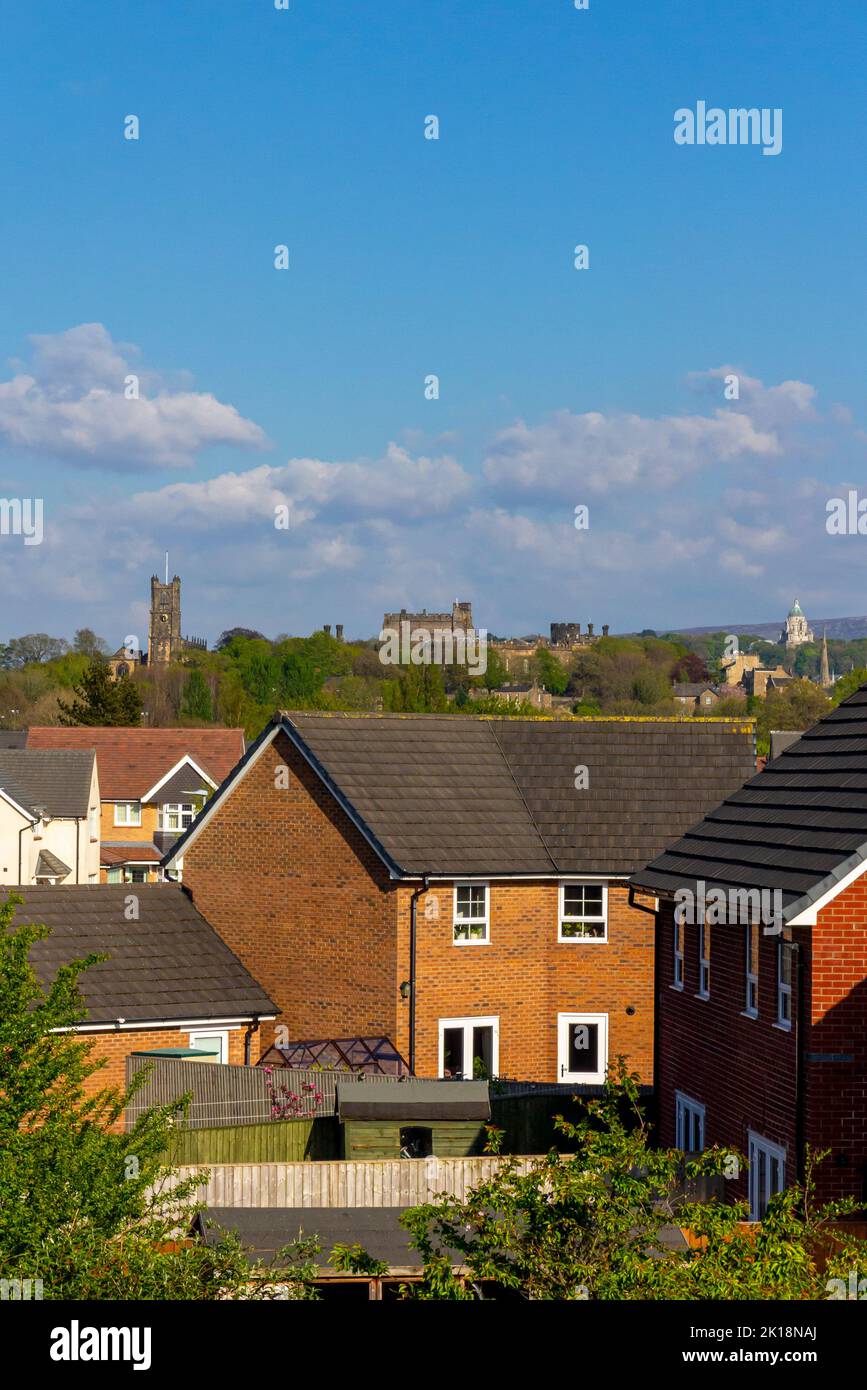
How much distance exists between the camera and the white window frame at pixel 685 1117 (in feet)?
73.6

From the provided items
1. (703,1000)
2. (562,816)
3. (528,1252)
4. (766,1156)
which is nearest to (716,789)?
(562,816)

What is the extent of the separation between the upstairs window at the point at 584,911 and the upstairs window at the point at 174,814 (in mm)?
44423

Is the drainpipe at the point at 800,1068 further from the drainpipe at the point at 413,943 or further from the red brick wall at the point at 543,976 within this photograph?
the red brick wall at the point at 543,976

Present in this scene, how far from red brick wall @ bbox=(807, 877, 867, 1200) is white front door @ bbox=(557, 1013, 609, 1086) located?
1373cm

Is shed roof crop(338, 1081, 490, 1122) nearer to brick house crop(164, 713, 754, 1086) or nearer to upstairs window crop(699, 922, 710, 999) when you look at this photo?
upstairs window crop(699, 922, 710, 999)

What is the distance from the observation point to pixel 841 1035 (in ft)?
59.0

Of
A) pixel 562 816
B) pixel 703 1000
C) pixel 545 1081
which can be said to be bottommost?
pixel 545 1081

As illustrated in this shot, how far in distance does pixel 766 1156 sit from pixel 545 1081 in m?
12.3

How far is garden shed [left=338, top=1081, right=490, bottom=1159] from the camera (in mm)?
22828

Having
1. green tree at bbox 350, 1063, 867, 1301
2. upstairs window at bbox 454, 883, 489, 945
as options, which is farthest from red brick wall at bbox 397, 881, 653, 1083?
green tree at bbox 350, 1063, 867, 1301
